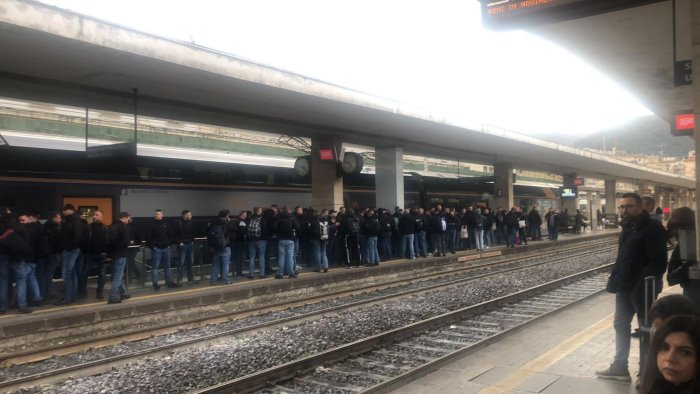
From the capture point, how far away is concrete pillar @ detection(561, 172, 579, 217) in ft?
119

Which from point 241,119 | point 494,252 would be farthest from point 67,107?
point 494,252

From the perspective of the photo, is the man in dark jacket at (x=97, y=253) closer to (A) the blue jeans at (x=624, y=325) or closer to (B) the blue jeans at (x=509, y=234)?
(A) the blue jeans at (x=624, y=325)

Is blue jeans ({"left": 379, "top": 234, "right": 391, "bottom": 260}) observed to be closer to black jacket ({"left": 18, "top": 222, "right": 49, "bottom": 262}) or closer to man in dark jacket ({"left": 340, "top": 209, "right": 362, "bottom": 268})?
man in dark jacket ({"left": 340, "top": 209, "right": 362, "bottom": 268})

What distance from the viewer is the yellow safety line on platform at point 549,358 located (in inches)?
205

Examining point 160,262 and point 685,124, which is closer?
point 685,124

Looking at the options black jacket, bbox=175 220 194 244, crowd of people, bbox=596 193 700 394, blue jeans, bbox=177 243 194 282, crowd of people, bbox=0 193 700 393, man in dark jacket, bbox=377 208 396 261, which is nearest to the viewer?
crowd of people, bbox=0 193 700 393

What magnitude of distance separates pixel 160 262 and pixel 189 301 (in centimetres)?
183

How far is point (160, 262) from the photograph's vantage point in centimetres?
1148

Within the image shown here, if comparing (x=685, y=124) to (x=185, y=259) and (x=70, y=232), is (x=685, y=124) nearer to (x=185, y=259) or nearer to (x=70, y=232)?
(x=185, y=259)

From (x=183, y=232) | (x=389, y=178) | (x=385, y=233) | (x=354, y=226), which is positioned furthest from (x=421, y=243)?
(x=183, y=232)

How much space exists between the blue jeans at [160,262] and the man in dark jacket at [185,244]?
1.13 feet

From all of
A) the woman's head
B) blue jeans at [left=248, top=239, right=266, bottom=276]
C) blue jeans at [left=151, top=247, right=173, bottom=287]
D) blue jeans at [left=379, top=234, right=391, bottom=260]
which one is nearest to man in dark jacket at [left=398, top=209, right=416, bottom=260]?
blue jeans at [left=379, top=234, right=391, bottom=260]

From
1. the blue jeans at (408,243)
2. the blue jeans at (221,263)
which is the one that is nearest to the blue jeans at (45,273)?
the blue jeans at (221,263)

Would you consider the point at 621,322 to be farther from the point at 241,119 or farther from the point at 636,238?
the point at 241,119
